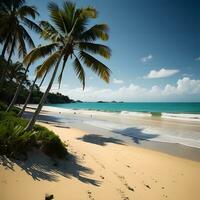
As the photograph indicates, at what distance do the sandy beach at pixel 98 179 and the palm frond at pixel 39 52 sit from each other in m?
5.22

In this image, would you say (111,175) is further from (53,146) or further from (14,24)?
(14,24)

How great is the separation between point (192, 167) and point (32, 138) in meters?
6.35

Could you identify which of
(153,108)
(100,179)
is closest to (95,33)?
(100,179)

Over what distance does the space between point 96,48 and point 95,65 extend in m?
0.94

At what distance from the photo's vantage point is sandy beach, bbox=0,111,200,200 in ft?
12.3

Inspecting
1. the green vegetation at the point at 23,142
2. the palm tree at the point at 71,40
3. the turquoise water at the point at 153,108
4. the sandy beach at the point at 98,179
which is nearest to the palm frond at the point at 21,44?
the palm tree at the point at 71,40

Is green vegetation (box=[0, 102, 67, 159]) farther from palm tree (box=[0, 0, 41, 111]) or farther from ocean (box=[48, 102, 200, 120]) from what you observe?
ocean (box=[48, 102, 200, 120])

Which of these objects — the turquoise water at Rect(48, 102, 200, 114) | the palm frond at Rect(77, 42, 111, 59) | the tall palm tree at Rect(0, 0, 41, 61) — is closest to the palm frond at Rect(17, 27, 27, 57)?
the tall palm tree at Rect(0, 0, 41, 61)

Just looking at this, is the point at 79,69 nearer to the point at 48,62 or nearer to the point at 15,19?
the point at 48,62

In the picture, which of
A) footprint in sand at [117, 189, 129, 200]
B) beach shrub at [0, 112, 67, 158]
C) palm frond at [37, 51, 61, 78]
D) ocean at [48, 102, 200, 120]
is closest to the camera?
footprint in sand at [117, 189, 129, 200]

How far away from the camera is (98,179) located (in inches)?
197

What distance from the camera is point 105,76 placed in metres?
9.30

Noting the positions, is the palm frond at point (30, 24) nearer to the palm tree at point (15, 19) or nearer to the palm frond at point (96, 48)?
the palm tree at point (15, 19)

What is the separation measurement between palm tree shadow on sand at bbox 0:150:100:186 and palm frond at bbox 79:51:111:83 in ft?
15.9
